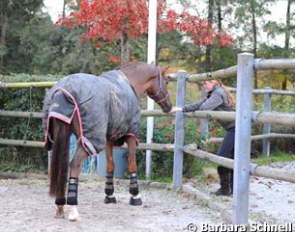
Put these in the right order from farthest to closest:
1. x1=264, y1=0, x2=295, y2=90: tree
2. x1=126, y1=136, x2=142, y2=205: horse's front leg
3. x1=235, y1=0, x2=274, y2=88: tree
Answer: x1=235, y1=0, x2=274, y2=88: tree
x1=264, y1=0, x2=295, y2=90: tree
x1=126, y1=136, x2=142, y2=205: horse's front leg

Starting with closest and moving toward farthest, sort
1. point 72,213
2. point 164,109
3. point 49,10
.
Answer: point 72,213
point 164,109
point 49,10

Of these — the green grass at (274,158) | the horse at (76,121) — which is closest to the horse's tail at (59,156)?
the horse at (76,121)

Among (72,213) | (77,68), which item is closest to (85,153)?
(72,213)

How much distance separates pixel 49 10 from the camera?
21156 millimetres

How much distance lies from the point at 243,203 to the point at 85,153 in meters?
1.38

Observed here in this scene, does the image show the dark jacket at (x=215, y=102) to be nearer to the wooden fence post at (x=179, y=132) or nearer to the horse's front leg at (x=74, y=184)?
the wooden fence post at (x=179, y=132)

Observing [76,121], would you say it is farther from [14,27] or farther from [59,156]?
[14,27]

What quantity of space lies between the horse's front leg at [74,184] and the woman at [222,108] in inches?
62.7

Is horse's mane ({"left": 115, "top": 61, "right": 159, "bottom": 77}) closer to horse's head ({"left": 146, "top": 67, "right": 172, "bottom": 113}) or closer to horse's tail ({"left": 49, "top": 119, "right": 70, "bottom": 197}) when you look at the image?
horse's head ({"left": 146, "top": 67, "right": 172, "bottom": 113})

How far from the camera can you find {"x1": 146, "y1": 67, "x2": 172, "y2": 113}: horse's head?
555 cm

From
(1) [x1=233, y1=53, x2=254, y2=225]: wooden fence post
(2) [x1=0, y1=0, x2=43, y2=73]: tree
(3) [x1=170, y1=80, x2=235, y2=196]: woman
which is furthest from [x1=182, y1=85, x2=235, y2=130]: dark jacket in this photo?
(2) [x1=0, y1=0, x2=43, y2=73]: tree

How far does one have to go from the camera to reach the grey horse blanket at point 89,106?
14.0ft

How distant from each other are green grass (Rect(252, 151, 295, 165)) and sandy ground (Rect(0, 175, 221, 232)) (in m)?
2.81

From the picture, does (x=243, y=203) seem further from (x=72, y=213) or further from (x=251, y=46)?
(x=251, y=46)
